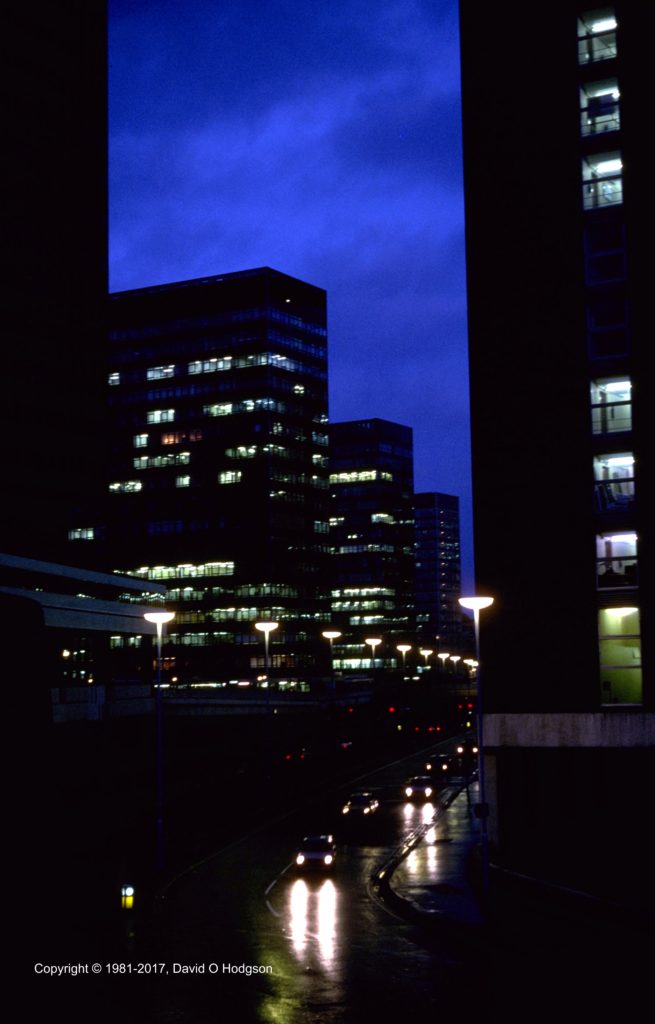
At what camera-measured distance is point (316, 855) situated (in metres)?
43.3

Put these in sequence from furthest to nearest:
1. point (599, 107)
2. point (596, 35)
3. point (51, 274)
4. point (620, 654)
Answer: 1. point (51, 274)
2. point (596, 35)
3. point (599, 107)
4. point (620, 654)

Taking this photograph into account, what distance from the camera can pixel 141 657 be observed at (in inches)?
7525

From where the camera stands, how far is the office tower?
83.4m

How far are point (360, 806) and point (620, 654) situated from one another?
2683 cm

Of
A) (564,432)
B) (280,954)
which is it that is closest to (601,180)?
(564,432)

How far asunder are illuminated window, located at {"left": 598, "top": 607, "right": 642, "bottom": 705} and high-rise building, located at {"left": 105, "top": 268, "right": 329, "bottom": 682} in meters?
151

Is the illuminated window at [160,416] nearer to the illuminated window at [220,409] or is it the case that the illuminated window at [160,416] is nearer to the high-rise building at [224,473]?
the high-rise building at [224,473]

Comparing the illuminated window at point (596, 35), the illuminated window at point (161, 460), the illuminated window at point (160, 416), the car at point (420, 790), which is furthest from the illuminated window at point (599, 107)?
the illuminated window at point (160, 416)

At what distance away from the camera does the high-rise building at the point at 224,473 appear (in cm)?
19175

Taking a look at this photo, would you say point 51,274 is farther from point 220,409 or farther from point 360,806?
point 220,409

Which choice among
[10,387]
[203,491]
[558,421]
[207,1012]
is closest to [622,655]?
[558,421]

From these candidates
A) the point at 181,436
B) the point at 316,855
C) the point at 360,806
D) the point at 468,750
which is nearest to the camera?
the point at 316,855

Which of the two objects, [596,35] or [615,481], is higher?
[596,35]

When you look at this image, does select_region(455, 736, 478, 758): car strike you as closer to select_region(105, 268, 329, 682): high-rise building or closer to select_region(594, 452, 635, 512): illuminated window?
select_region(594, 452, 635, 512): illuminated window
